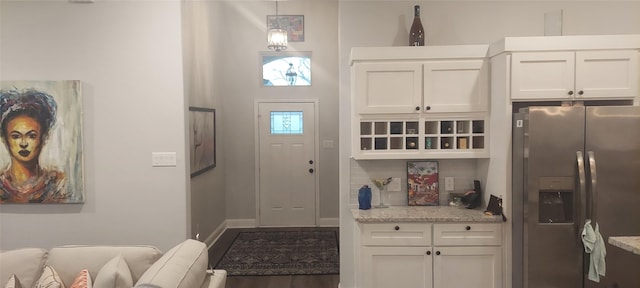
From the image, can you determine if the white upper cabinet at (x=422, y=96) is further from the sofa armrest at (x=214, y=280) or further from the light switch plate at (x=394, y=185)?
the sofa armrest at (x=214, y=280)

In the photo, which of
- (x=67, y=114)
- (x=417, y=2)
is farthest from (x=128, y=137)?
(x=417, y=2)

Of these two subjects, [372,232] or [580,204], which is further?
[372,232]

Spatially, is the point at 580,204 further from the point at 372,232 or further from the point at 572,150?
the point at 372,232

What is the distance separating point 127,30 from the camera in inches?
134

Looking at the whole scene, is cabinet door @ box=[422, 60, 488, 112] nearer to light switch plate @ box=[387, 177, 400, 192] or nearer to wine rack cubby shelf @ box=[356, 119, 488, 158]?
wine rack cubby shelf @ box=[356, 119, 488, 158]

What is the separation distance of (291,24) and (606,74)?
13.6ft

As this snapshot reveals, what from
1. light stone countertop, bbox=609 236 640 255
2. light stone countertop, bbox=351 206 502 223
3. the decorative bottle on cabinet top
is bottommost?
light stone countertop, bbox=351 206 502 223

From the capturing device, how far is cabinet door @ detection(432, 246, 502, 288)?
322 cm

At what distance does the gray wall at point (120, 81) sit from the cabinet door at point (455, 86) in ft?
6.31

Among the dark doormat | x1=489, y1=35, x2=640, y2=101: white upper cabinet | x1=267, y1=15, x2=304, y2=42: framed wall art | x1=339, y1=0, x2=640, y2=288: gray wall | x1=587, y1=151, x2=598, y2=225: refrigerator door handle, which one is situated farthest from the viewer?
x1=267, y1=15, x2=304, y2=42: framed wall art

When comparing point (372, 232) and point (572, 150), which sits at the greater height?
point (572, 150)

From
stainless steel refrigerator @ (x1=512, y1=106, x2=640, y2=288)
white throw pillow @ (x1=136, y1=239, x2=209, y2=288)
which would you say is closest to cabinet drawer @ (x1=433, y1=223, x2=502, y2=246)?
stainless steel refrigerator @ (x1=512, y1=106, x2=640, y2=288)

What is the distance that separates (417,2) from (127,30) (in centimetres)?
232

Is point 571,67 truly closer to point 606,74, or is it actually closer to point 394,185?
point 606,74
